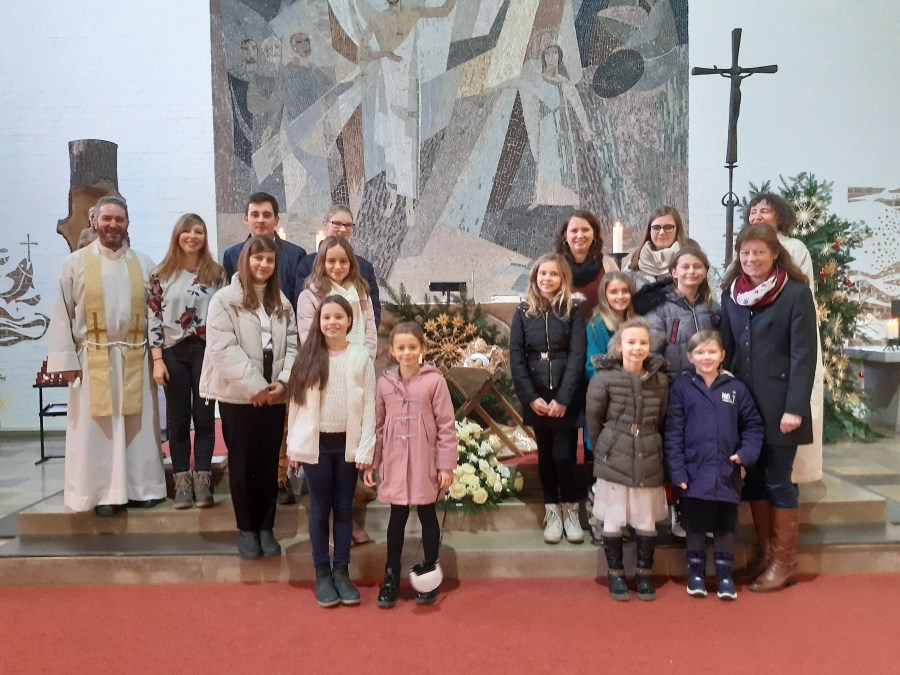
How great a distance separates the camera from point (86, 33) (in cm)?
679

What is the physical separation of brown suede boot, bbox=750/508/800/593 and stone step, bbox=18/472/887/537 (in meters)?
0.66

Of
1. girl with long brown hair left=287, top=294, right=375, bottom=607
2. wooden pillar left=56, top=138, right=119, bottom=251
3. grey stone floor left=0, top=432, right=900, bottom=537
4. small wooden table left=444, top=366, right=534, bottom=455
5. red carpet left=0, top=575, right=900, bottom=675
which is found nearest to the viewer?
red carpet left=0, top=575, right=900, bottom=675

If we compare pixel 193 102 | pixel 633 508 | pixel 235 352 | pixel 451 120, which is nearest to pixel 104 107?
pixel 193 102

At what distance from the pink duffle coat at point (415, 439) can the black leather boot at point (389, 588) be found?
36 centimetres

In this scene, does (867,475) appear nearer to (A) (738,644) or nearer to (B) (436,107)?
(A) (738,644)

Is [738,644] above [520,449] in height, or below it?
below

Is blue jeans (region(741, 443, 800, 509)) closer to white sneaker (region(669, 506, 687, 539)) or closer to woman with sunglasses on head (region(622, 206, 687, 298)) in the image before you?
white sneaker (region(669, 506, 687, 539))

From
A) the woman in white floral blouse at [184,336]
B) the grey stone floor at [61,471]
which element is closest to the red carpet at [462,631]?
the woman in white floral blouse at [184,336]

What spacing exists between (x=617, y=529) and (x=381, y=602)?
3.63ft

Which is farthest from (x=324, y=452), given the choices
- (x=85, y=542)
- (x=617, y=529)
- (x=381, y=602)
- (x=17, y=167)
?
(x=17, y=167)

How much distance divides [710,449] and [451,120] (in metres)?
4.92

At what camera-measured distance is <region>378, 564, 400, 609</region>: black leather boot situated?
2.87m

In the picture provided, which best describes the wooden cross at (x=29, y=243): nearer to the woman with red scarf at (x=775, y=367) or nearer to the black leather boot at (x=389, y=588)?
the black leather boot at (x=389, y=588)

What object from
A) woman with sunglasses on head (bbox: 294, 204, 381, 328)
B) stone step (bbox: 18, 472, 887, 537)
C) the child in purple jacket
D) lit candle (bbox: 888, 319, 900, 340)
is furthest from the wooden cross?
lit candle (bbox: 888, 319, 900, 340)
